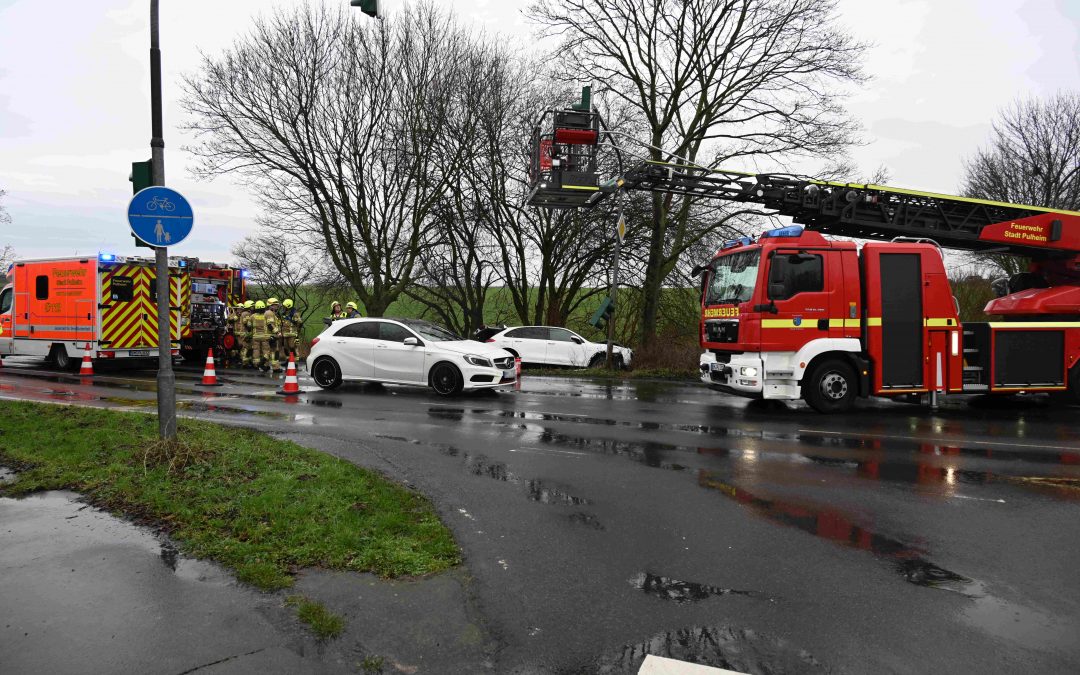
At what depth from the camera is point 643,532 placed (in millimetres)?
5168

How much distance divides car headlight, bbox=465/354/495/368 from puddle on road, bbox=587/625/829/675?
370 inches

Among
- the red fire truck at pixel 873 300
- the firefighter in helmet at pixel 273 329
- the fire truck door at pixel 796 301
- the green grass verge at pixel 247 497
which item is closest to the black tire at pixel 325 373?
the firefighter in helmet at pixel 273 329

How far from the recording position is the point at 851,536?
5129 mm

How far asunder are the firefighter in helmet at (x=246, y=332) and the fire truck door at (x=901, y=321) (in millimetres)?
14463

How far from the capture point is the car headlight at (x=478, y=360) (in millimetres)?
12711

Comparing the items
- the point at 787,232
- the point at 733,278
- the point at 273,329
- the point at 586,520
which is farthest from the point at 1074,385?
the point at 273,329

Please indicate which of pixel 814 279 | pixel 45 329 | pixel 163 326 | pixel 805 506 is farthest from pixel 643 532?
pixel 45 329

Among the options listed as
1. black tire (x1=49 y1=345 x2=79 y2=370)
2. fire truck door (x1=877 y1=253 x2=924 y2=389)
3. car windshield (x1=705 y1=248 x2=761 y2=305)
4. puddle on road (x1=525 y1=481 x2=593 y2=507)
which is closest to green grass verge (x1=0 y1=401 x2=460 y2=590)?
puddle on road (x1=525 y1=481 x2=593 y2=507)

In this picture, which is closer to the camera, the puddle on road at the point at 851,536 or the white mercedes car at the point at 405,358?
the puddle on road at the point at 851,536

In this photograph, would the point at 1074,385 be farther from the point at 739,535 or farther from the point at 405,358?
the point at 405,358

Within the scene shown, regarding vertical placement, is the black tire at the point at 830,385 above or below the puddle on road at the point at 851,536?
above

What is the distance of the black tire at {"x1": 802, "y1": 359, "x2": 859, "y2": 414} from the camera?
435 inches

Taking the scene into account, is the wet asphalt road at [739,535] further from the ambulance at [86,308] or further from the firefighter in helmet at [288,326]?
the ambulance at [86,308]

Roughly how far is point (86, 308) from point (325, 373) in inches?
299
